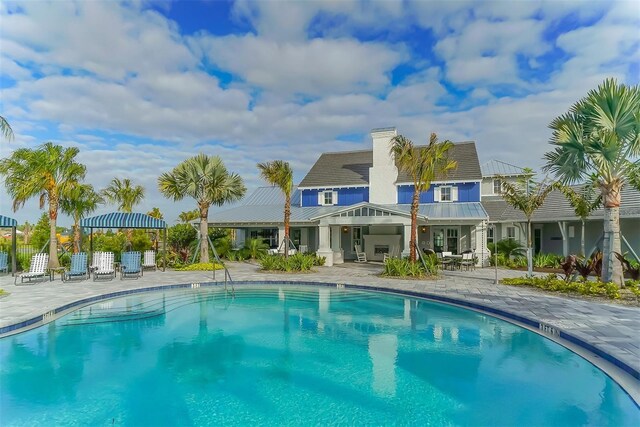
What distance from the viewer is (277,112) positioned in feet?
81.4

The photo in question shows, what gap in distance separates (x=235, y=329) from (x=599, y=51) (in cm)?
1543

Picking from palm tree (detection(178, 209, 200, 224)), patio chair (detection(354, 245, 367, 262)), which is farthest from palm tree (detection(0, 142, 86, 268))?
palm tree (detection(178, 209, 200, 224))

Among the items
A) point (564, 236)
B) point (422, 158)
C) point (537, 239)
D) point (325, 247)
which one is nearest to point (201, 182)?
point (325, 247)

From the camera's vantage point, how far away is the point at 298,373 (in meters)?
7.10

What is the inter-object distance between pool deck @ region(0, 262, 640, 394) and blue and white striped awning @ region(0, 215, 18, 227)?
2576 millimetres

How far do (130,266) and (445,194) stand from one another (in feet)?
67.2

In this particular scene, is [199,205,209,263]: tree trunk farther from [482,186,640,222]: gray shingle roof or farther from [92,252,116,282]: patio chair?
[482,186,640,222]: gray shingle roof

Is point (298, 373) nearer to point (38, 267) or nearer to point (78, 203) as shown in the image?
point (38, 267)

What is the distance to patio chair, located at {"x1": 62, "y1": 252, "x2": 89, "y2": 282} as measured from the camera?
633 inches

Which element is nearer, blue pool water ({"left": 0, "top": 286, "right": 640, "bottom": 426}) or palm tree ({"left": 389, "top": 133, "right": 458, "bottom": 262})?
blue pool water ({"left": 0, "top": 286, "right": 640, "bottom": 426})

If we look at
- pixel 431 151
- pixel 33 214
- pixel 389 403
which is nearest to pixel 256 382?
pixel 389 403

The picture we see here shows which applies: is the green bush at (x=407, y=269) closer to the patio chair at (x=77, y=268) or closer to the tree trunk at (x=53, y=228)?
the patio chair at (x=77, y=268)

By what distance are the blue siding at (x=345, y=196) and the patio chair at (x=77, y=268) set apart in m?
16.5

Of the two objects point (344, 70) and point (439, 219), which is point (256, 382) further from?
point (439, 219)
